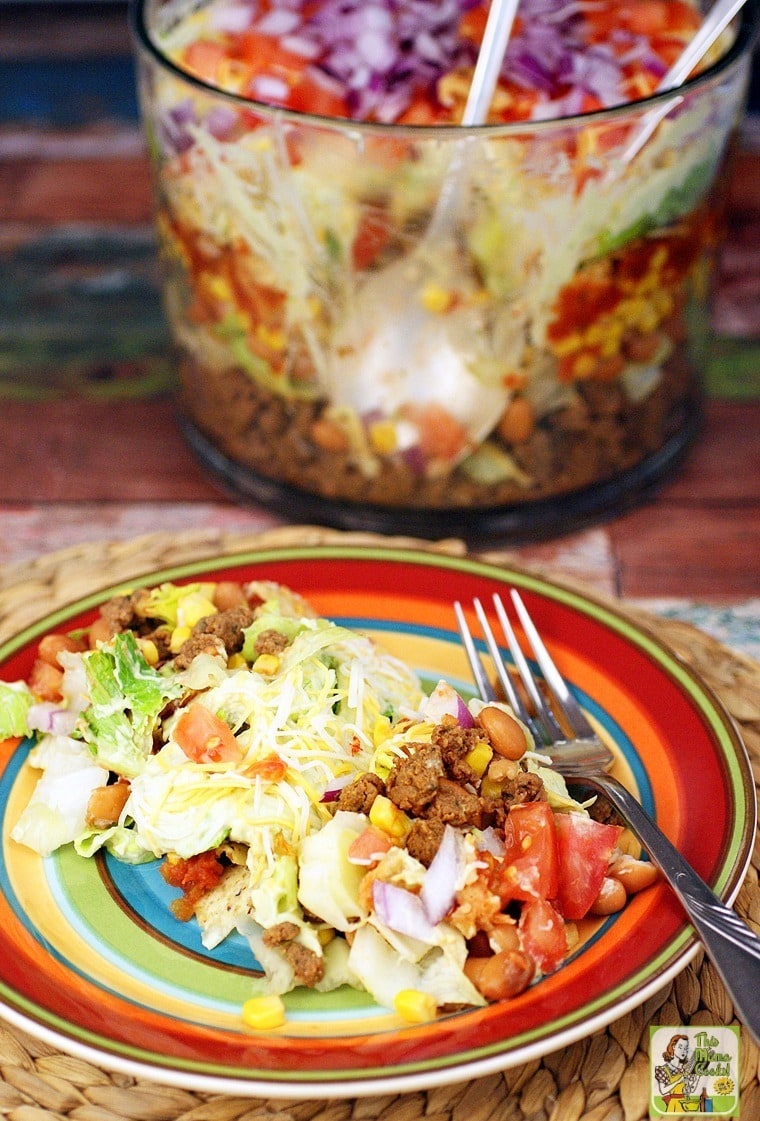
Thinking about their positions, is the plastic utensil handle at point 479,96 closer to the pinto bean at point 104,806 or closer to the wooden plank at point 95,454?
the wooden plank at point 95,454

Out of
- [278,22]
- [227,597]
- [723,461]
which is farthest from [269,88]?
[723,461]

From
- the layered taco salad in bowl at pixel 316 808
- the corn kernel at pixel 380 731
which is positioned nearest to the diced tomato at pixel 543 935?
the layered taco salad in bowl at pixel 316 808

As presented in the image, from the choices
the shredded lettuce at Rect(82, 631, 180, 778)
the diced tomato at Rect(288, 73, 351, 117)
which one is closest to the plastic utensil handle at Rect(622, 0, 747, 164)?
the diced tomato at Rect(288, 73, 351, 117)

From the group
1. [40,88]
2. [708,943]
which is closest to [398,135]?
[708,943]

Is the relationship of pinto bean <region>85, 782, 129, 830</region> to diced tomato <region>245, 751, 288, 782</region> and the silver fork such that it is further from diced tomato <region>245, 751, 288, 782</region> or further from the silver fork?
the silver fork

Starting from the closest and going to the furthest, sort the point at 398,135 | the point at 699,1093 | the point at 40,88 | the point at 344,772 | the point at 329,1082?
the point at 329,1082 < the point at 699,1093 < the point at 344,772 < the point at 398,135 < the point at 40,88

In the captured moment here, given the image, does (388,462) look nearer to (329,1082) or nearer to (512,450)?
(512,450)
